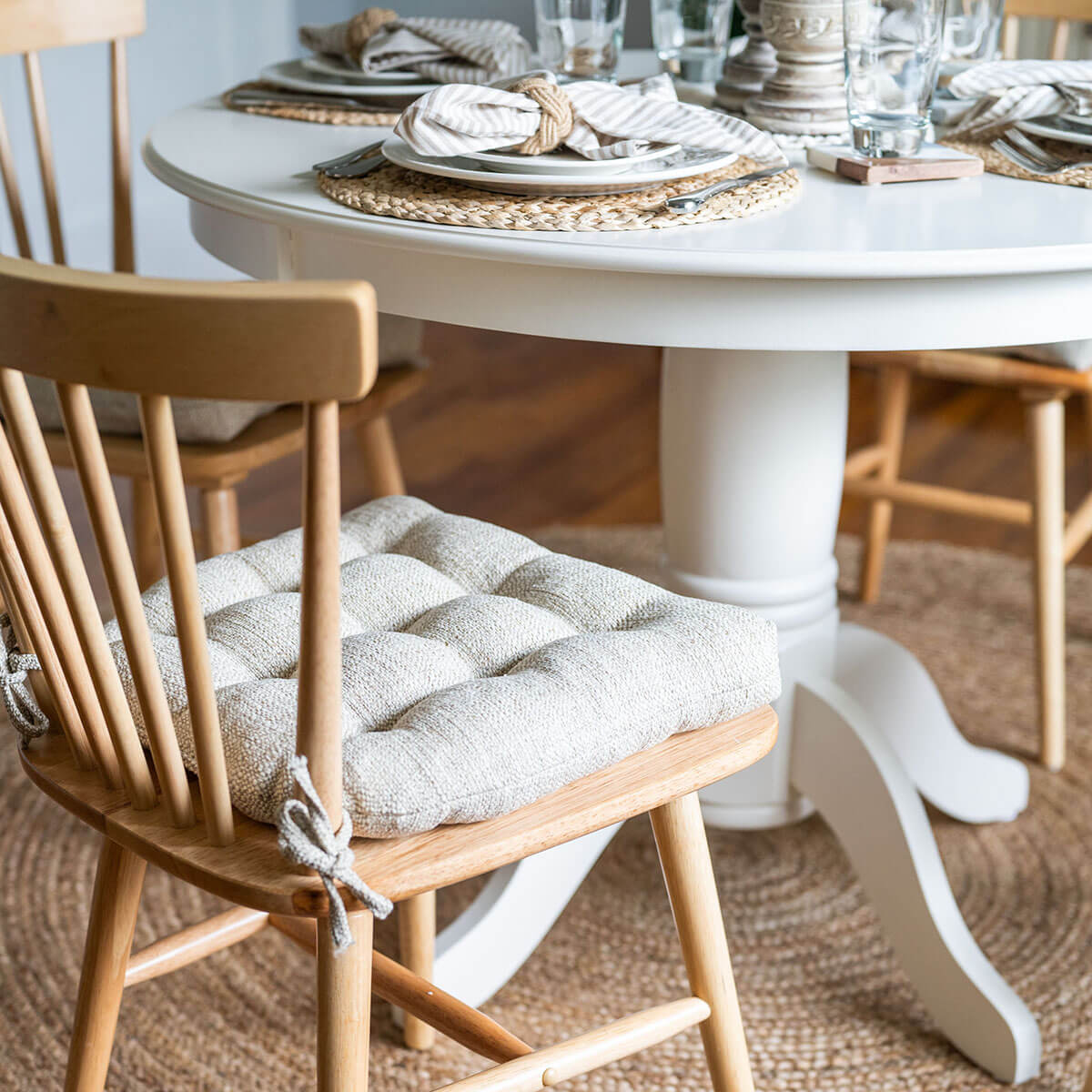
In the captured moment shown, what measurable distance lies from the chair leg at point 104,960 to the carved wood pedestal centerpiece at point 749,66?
2.83 ft

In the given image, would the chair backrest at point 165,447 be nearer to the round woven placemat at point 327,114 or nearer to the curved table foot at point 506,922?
the curved table foot at point 506,922

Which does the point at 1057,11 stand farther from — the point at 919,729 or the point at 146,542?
the point at 146,542

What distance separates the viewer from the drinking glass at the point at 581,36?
4.09 feet

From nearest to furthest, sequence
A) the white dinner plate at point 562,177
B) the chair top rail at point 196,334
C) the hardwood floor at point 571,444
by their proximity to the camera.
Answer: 1. the chair top rail at point 196,334
2. the white dinner plate at point 562,177
3. the hardwood floor at point 571,444

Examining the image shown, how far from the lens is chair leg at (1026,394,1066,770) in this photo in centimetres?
157

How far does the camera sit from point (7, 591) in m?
0.79

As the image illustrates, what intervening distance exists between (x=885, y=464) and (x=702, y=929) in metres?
1.23

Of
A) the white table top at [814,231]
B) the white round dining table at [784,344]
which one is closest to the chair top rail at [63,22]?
the white round dining table at [784,344]

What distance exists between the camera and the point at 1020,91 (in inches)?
44.8

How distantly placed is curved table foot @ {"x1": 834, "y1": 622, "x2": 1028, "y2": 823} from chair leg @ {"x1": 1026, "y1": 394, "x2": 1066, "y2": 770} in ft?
0.50

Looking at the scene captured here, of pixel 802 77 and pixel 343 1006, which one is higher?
pixel 802 77

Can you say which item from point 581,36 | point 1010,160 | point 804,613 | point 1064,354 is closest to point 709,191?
point 1010,160

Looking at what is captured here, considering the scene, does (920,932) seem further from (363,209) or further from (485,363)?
(485,363)

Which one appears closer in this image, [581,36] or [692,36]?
[581,36]
